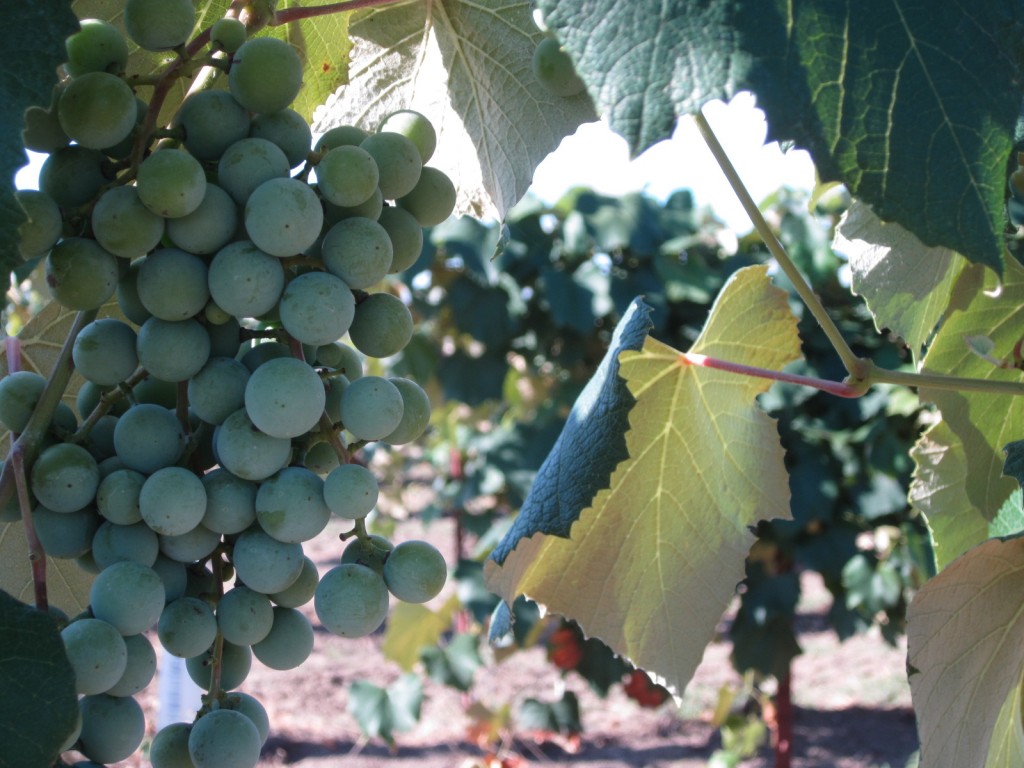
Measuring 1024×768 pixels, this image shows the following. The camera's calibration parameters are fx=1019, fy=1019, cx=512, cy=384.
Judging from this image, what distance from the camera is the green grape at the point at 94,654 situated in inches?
21.8

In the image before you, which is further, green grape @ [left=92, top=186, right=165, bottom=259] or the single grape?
the single grape

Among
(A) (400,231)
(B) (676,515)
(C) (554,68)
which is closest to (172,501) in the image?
A: (A) (400,231)

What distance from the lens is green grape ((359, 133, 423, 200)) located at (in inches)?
26.5

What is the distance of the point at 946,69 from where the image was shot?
21.6 inches

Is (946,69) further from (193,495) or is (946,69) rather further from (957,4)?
(193,495)

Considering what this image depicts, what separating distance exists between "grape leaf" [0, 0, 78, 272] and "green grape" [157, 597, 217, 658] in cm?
22

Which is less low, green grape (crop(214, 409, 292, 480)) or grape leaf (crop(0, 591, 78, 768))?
green grape (crop(214, 409, 292, 480))

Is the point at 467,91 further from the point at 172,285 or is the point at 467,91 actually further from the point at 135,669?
the point at 135,669

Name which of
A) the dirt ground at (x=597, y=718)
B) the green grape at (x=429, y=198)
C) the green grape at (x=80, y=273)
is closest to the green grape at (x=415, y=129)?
the green grape at (x=429, y=198)

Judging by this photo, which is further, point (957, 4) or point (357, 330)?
point (357, 330)

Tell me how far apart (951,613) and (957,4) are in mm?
530

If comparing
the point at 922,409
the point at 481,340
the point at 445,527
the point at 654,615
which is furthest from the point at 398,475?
the point at 654,615

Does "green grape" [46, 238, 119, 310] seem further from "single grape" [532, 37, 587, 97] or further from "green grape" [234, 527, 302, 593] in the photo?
"single grape" [532, 37, 587, 97]

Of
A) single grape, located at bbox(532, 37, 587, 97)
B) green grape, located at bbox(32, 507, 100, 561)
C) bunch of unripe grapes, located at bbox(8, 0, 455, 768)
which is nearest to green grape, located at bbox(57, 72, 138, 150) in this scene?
bunch of unripe grapes, located at bbox(8, 0, 455, 768)
